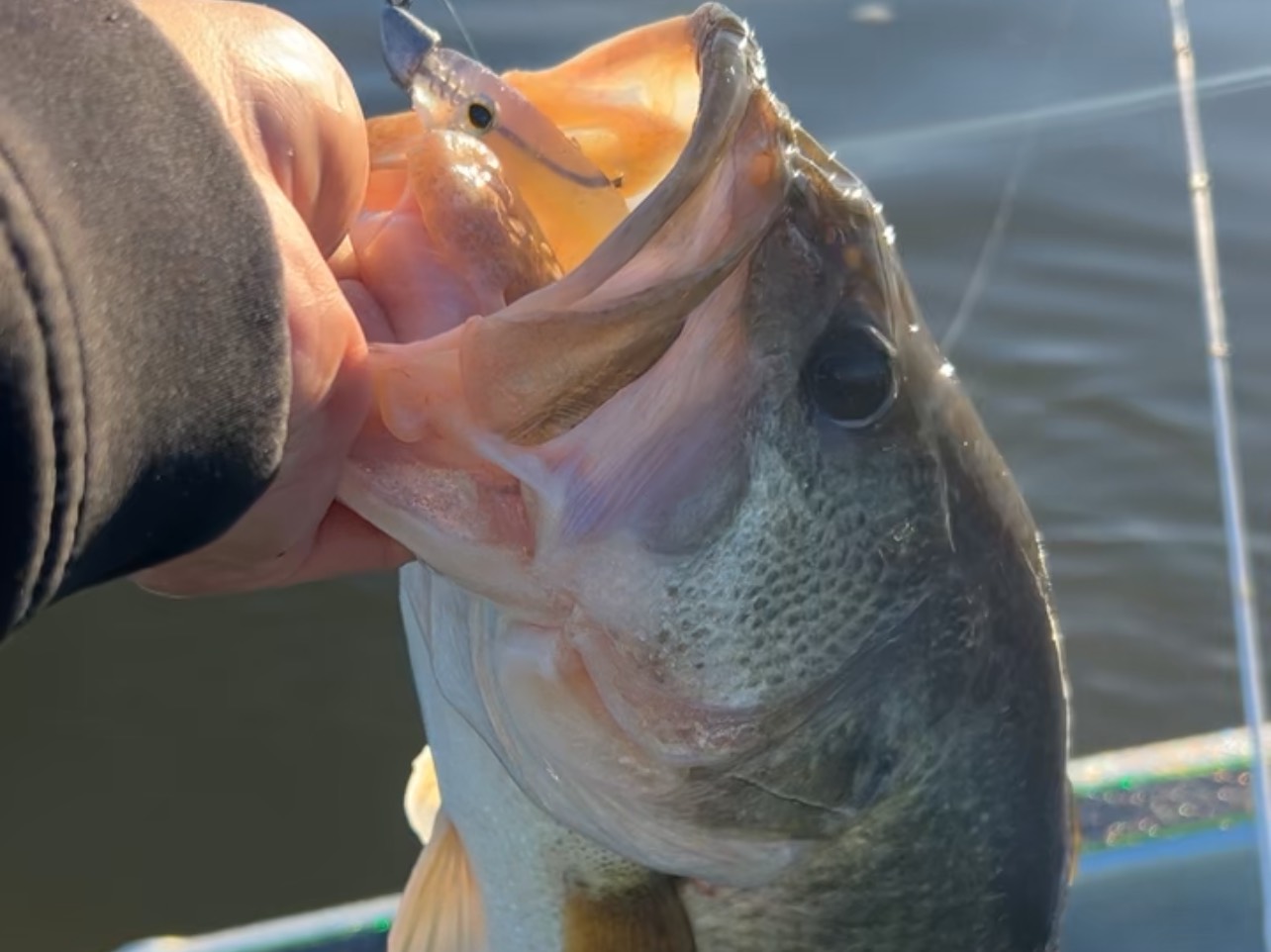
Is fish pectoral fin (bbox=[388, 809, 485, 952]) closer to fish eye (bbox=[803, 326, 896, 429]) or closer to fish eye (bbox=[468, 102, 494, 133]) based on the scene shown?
fish eye (bbox=[803, 326, 896, 429])

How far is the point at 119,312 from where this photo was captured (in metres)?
0.98

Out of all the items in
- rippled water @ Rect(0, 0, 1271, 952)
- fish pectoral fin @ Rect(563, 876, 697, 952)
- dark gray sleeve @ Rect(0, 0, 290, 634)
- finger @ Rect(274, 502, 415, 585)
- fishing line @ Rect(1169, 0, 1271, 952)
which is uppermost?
dark gray sleeve @ Rect(0, 0, 290, 634)

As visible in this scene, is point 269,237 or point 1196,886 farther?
point 1196,886

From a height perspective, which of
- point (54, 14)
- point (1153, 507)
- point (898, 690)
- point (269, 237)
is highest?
point (54, 14)

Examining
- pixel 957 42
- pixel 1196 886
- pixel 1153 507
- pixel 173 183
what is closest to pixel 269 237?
pixel 173 183

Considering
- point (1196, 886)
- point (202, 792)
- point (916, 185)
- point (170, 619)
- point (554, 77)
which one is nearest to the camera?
point (554, 77)

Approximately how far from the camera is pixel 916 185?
256 inches

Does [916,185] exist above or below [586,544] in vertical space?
below

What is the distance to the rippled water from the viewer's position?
13.1 feet

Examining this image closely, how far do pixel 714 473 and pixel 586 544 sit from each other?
0.44 feet

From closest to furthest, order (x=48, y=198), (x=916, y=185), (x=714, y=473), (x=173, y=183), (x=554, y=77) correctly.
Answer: (x=48, y=198), (x=173, y=183), (x=714, y=473), (x=554, y=77), (x=916, y=185)

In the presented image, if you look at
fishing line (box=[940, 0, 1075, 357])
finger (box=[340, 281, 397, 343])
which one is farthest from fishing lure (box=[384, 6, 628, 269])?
fishing line (box=[940, 0, 1075, 357])

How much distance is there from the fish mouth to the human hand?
46mm

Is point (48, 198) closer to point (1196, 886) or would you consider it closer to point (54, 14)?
point (54, 14)
